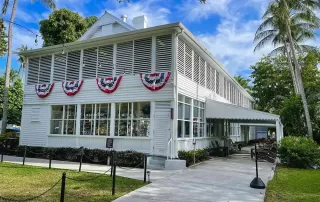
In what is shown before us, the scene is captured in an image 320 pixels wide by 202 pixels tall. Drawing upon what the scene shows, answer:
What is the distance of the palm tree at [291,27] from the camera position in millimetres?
19219

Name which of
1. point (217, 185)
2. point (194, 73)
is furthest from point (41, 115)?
point (217, 185)

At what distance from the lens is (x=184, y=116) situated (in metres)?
13.5

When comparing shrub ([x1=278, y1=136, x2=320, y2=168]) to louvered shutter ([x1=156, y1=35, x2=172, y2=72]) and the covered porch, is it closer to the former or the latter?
the covered porch

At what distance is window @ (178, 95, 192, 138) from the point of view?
1305 cm

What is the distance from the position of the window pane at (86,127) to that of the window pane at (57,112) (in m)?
1.89

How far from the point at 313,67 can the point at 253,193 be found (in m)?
26.4

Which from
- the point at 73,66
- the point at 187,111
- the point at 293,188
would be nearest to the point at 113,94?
the point at 73,66

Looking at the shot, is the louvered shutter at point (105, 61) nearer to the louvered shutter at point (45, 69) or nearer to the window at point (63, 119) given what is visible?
the window at point (63, 119)

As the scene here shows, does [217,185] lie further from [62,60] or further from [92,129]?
[62,60]

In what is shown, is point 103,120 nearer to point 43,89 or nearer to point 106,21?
point 43,89

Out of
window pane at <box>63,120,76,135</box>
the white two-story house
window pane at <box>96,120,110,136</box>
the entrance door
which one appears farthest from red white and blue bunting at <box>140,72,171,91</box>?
window pane at <box>63,120,76,135</box>

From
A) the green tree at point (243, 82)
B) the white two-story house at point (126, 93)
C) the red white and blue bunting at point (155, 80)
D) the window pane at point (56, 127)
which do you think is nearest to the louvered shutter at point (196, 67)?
the white two-story house at point (126, 93)

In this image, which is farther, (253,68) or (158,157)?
(253,68)

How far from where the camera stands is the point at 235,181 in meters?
9.09
